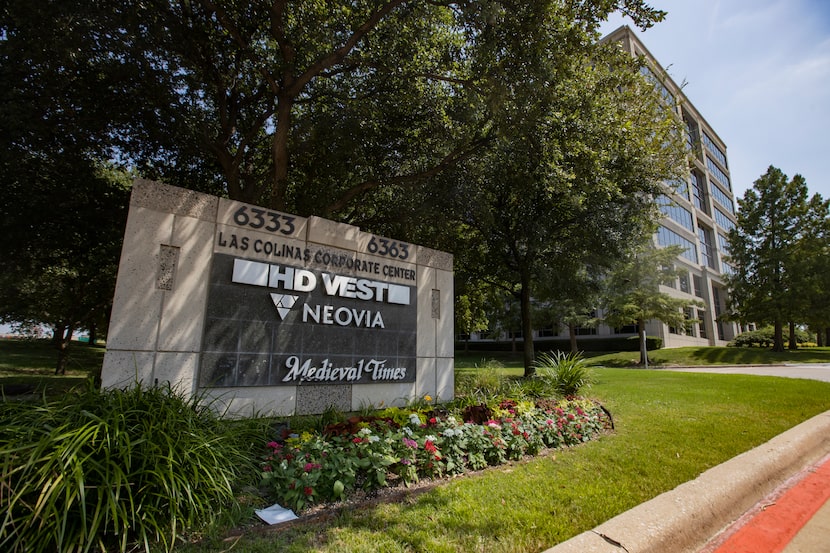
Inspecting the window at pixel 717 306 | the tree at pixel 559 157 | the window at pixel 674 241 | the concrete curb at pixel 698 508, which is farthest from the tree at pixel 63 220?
the window at pixel 717 306

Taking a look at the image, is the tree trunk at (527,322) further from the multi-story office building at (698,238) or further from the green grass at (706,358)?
the multi-story office building at (698,238)

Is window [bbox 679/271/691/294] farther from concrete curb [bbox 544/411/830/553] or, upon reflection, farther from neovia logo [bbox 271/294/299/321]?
neovia logo [bbox 271/294/299/321]

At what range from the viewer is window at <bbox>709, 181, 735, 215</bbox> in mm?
50906

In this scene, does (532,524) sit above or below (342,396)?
below

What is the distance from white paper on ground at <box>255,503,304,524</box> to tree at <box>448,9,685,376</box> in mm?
6850

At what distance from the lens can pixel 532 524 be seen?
322cm

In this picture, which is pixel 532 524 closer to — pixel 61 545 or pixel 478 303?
pixel 61 545

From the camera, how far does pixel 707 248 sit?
47.3 metres

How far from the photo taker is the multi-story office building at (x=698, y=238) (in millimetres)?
35375

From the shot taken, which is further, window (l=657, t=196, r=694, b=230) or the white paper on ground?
window (l=657, t=196, r=694, b=230)

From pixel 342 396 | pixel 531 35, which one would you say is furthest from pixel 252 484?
pixel 531 35

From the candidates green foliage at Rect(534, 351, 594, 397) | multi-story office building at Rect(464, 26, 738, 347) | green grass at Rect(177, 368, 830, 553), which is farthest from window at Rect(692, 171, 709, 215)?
green foliage at Rect(534, 351, 594, 397)

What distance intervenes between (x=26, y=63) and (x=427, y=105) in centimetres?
843

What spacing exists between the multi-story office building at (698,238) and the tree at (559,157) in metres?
21.8
